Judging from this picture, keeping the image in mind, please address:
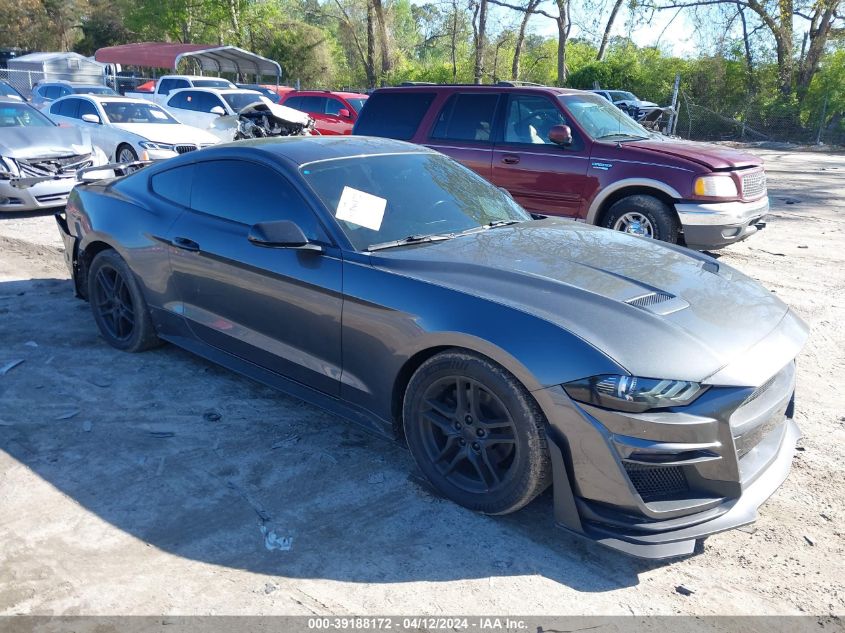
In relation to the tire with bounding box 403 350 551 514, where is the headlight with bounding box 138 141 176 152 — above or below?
above

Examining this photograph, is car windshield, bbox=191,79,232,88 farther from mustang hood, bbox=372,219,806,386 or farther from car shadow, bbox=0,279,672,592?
mustang hood, bbox=372,219,806,386

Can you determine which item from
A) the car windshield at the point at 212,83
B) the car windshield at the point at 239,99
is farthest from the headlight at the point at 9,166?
the car windshield at the point at 212,83

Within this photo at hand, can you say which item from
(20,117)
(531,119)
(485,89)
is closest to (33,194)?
(20,117)

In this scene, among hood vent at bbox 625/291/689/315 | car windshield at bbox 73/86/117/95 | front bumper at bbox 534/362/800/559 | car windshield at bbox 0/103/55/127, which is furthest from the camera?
car windshield at bbox 73/86/117/95

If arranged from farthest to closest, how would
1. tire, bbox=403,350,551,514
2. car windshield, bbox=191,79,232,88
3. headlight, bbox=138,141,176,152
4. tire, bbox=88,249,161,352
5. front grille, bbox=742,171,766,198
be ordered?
car windshield, bbox=191,79,232,88
headlight, bbox=138,141,176,152
front grille, bbox=742,171,766,198
tire, bbox=88,249,161,352
tire, bbox=403,350,551,514

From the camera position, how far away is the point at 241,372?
425cm

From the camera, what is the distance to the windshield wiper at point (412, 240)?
3699mm

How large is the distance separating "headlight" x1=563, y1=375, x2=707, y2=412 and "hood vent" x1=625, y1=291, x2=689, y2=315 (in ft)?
1.37

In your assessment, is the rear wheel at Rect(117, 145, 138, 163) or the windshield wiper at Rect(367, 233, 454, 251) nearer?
the windshield wiper at Rect(367, 233, 454, 251)

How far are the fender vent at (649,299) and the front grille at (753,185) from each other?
4.91 meters

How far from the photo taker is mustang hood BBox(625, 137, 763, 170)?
7.42 m

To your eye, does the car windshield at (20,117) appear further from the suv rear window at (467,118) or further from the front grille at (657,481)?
the front grille at (657,481)

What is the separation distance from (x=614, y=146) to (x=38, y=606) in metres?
6.79

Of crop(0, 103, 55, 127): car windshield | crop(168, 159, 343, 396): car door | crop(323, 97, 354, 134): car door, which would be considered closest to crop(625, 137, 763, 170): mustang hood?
crop(168, 159, 343, 396): car door
